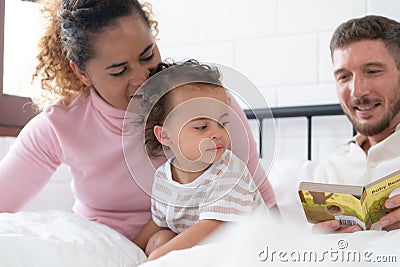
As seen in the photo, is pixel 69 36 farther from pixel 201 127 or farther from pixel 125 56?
pixel 201 127

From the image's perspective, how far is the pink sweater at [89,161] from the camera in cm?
163

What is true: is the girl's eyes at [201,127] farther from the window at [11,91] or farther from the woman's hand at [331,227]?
the window at [11,91]

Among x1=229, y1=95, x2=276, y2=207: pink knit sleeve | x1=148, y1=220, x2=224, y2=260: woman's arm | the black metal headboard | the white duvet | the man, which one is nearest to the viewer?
the white duvet

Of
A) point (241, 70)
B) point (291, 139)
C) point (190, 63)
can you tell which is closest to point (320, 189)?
point (190, 63)

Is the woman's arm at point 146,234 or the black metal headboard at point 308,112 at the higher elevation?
the black metal headboard at point 308,112

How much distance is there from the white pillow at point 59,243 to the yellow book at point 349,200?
395 mm

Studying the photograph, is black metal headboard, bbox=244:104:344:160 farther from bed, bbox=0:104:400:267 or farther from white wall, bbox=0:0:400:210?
bed, bbox=0:104:400:267

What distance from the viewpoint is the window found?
2244 mm

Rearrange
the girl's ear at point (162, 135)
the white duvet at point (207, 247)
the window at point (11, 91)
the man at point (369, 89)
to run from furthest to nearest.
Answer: the window at point (11, 91)
the man at point (369, 89)
the girl's ear at point (162, 135)
the white duvet at point (207, 247)

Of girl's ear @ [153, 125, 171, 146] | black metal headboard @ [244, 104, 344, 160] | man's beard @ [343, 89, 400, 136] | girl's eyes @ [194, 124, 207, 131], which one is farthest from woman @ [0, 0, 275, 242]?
black metal headboard @ [244, 104, 344, 160]

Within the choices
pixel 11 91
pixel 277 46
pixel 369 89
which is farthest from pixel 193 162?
pixel 11 91

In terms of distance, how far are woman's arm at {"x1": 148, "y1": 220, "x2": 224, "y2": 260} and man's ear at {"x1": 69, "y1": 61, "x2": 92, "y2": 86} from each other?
20.3 inches

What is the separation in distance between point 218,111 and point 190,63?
0.15 meters

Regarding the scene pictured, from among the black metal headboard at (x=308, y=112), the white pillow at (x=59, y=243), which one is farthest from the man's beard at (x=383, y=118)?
the white pillow at (x=59, y=243)
